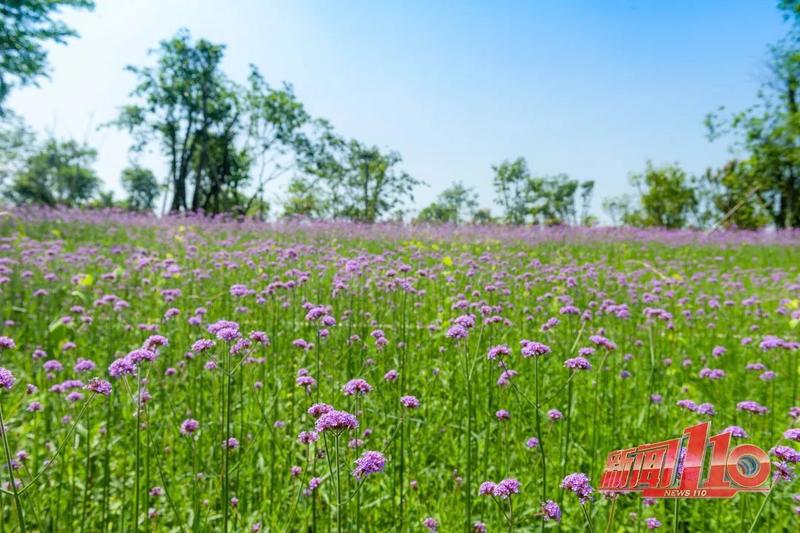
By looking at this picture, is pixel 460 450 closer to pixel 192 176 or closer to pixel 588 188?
pixel 192 176

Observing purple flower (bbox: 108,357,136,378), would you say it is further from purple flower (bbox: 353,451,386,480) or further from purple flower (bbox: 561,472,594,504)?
purple flower (bbox: 561,472,594,504)

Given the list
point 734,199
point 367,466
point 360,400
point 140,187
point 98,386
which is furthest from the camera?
point 140,187

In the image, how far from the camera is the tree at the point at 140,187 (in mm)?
88375

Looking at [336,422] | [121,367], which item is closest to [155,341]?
[121,367]

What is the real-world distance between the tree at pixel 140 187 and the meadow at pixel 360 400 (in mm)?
94232

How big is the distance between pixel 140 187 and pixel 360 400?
106 metres

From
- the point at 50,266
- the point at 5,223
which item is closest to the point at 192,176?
the point at 5,223

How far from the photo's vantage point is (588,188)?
11775 cm

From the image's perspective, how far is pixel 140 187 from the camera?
92.9 metres

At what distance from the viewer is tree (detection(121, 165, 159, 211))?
88375 mm

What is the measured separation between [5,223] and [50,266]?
586 centimetres

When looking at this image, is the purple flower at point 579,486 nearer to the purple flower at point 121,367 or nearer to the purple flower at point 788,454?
the purple flower at point 788,454

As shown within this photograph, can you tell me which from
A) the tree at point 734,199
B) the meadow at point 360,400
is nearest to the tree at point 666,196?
the tree at point 734,199

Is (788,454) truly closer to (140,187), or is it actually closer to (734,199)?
(734,199)
